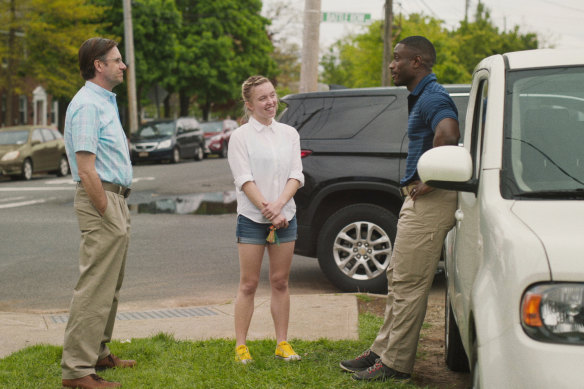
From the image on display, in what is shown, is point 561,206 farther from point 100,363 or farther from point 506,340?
point 100,363

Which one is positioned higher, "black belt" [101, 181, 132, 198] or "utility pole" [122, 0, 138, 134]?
"utility pole" [122, 0, 138, 134]

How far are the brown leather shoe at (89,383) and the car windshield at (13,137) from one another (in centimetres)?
1956

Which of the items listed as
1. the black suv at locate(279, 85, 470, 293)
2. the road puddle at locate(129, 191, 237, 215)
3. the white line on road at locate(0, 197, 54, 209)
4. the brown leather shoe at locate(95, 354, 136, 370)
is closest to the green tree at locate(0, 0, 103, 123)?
the white line on road at locate(0, 197, 54, 209)

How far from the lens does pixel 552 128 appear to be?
348cm

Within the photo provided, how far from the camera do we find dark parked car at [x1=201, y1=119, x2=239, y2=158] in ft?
125

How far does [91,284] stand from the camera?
4562 mm

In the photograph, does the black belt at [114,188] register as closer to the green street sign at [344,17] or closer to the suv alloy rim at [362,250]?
the suv alloy rim at [362,250]

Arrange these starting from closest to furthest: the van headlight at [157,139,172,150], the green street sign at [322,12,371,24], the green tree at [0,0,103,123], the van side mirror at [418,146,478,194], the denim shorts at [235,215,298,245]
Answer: the van side mirror at [418,146,478,194] → the denim shorts at [235,215,298,245] → the green street sign at [322,12,371,24] → the green tree at [0,0,103,123] → the van headlight at [157,139,172,150]

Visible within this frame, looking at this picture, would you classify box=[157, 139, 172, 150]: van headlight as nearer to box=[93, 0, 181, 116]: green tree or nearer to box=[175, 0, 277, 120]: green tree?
box=[93, 0, 181, 116]: green tree

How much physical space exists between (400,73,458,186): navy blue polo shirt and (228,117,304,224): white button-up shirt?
2.66 feet

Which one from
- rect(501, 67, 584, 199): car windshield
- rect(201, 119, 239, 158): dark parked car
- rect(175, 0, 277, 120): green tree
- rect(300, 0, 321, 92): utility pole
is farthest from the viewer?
rect(175, 0, 277, 120): green tree

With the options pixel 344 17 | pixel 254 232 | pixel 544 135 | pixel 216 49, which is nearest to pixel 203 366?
pixel 254 232

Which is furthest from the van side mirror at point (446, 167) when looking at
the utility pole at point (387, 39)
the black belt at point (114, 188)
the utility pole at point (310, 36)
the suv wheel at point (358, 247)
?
the utility pole at point (387, 39)

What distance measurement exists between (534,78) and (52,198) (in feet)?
49.3
